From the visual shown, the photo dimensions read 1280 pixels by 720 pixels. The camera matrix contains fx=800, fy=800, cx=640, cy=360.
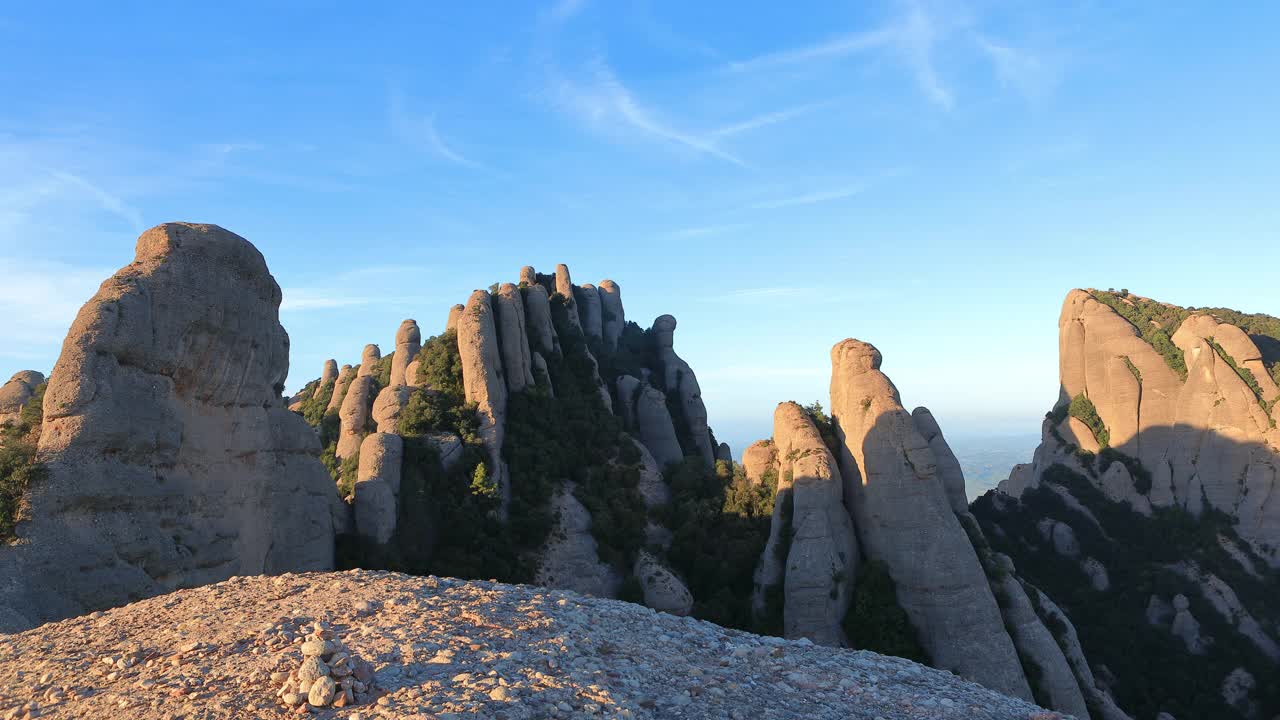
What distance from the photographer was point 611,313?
5847 cm

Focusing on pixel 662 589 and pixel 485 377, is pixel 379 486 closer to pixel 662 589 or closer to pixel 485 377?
pixel 485 377

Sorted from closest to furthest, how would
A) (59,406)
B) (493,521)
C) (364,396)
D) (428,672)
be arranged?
1. (428,672)
2. (59,406)
3. (493,521)
4. (364,396)

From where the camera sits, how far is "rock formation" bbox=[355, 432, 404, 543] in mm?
29438

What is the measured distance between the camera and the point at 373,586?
14727 mm

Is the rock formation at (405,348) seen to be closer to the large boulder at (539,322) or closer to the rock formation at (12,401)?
the large boulder at (539,322)

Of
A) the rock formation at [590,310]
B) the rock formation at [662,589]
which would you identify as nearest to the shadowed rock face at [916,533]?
the rock formation at [662,589]

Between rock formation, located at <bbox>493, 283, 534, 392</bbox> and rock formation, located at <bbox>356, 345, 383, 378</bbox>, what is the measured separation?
15.3m

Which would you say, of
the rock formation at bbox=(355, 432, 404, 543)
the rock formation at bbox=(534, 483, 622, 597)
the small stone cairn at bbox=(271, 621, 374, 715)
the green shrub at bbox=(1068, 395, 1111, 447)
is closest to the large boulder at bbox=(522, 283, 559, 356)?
the rock formation at bbox=(534, 483, 622, 597)

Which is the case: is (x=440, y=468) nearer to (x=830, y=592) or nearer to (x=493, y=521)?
(x=493, y=521)

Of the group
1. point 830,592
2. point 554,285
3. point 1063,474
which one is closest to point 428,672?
point 830,592

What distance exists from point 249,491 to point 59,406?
592 cm

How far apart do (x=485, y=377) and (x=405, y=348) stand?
38.9 ft

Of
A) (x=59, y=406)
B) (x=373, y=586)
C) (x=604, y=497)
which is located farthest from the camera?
(x=604, y=497)

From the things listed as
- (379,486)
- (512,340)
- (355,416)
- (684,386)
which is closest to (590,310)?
(684,386)
